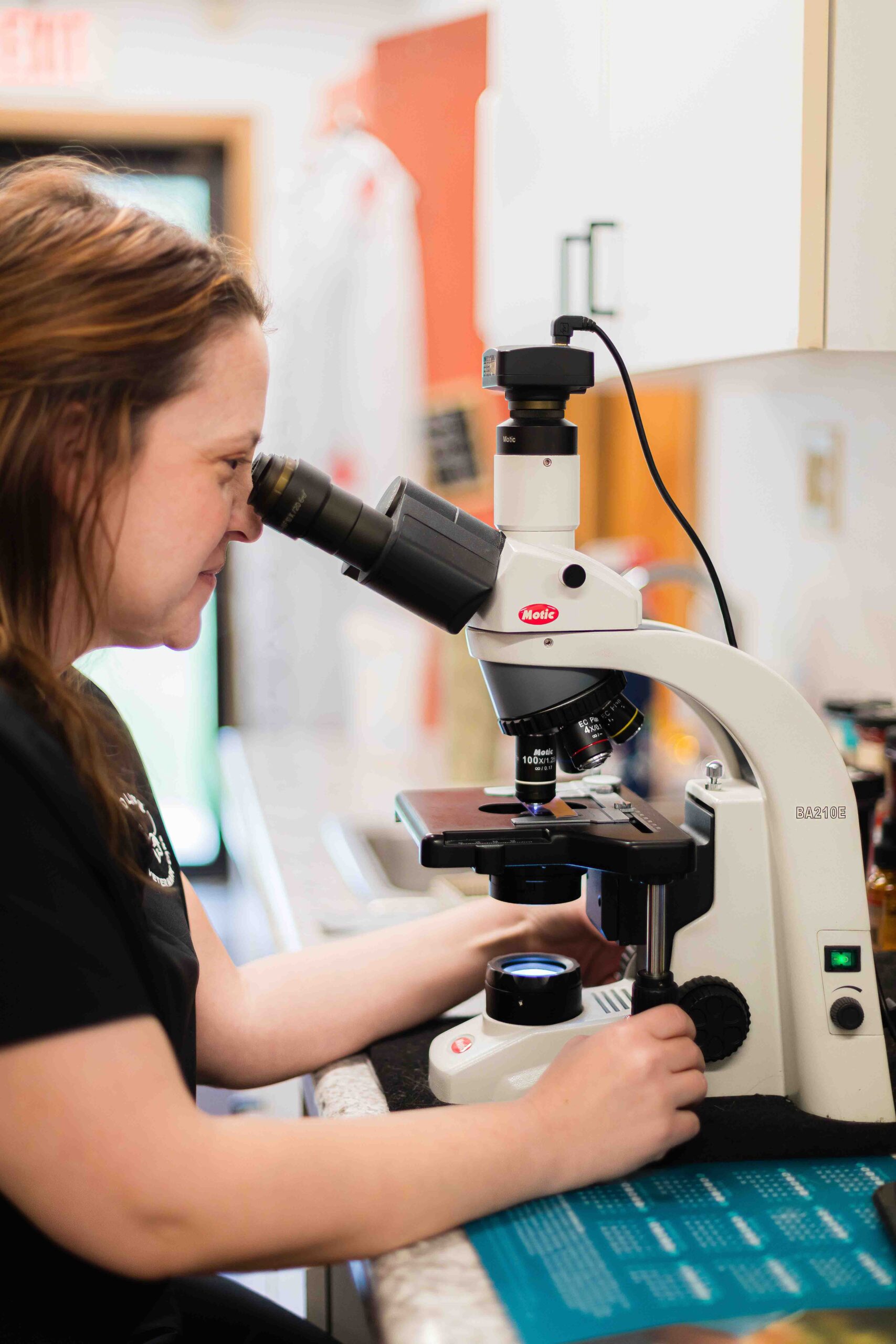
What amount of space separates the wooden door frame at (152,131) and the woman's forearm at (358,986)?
281 centimetres

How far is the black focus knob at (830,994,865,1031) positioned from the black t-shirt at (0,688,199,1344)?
1.61 feet

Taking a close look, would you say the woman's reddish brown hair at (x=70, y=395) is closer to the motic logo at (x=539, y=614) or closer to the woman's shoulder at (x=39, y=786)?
the woman's shoulder at (x=39, y=786)

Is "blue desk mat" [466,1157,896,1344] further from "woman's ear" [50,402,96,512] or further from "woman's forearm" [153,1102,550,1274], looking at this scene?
"woman's ear" [50,402,96,512]

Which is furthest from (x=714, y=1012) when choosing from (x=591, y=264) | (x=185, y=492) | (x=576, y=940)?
(x=591, y=264)

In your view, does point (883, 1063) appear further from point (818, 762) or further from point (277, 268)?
point (277, 268)

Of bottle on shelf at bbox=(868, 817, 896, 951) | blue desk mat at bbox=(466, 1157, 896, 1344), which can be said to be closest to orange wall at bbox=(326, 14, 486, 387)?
bottle on shelf at bbox=(868, 817, 896, 951)

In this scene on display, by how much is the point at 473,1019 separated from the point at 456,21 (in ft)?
8.30

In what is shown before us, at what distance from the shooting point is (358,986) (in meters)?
1.14

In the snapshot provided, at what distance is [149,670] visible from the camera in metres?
4.00

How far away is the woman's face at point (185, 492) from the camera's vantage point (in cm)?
85

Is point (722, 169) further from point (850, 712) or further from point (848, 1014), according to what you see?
point (848, 1014)

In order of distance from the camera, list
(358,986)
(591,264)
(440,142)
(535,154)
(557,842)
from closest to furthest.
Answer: (557,842) → (358,986) → (591,264) → (535,154) → (440,142)

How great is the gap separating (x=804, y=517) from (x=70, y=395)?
4.41 feet

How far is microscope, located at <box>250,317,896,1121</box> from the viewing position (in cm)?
90
